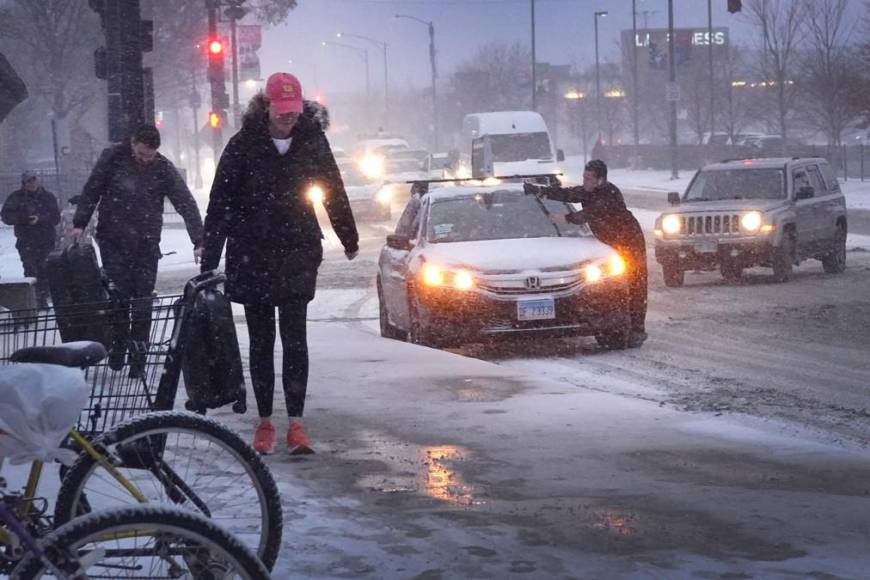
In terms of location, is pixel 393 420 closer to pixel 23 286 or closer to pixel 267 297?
pixel 267 297

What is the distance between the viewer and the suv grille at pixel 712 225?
20.6m

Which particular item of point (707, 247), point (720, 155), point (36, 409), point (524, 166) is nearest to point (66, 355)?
point (36, 409)

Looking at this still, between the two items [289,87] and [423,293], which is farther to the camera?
[423,293]

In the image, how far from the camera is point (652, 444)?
8.33 m

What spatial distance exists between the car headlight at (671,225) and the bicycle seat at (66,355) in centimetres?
1692

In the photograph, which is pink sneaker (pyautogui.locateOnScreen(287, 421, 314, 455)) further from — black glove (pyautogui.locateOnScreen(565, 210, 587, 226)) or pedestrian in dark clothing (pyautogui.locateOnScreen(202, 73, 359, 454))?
black glove (pyautogui.locateOnScreen(565, 210, 587, 226))

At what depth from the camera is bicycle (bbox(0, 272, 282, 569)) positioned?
4.56 m

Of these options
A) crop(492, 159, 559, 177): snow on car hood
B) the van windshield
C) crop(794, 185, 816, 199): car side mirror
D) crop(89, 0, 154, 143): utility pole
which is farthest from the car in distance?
the van windshield

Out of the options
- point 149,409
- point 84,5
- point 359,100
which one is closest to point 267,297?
point 149,409

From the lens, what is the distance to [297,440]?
7.88 m

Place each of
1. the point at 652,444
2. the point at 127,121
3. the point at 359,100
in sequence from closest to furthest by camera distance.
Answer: the point at 652,444 < the point at 127,121 < the point at 359,100

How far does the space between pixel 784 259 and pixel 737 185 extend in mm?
1878

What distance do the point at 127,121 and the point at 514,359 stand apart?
3947mm

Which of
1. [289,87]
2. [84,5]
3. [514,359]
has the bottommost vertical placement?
[514,359]
